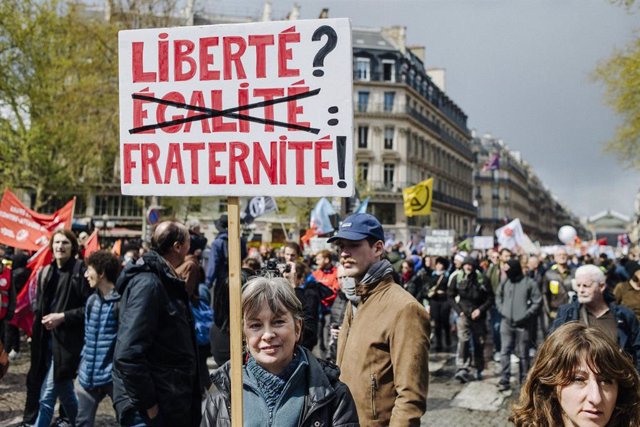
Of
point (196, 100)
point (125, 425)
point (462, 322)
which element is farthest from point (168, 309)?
point (462, 322)

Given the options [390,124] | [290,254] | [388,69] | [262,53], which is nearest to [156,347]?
[262,53]

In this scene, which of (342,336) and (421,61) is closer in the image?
(342,336)

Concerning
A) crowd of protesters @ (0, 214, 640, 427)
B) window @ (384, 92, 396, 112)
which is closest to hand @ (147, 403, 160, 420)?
crowd of protesters @ (0, 214, 640, 427)

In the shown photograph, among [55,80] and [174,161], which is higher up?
[55,80]

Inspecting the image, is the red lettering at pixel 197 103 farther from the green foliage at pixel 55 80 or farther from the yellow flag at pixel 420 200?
the green foliage at pixel 55 80

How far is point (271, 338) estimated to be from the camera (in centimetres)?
244

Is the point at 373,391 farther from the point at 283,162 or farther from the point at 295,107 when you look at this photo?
the point at 295,107

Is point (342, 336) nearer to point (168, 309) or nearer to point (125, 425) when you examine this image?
point (168, 309)

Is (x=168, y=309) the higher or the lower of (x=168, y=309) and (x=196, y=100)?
the lower

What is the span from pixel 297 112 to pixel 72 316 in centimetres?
369

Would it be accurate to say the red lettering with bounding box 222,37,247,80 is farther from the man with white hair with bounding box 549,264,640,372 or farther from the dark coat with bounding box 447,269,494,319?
the dark coat with bounding box 447,269,494,319

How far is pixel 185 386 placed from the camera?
3.74 metres

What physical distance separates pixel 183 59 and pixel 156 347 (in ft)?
5.58

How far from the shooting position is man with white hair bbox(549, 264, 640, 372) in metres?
4.82
